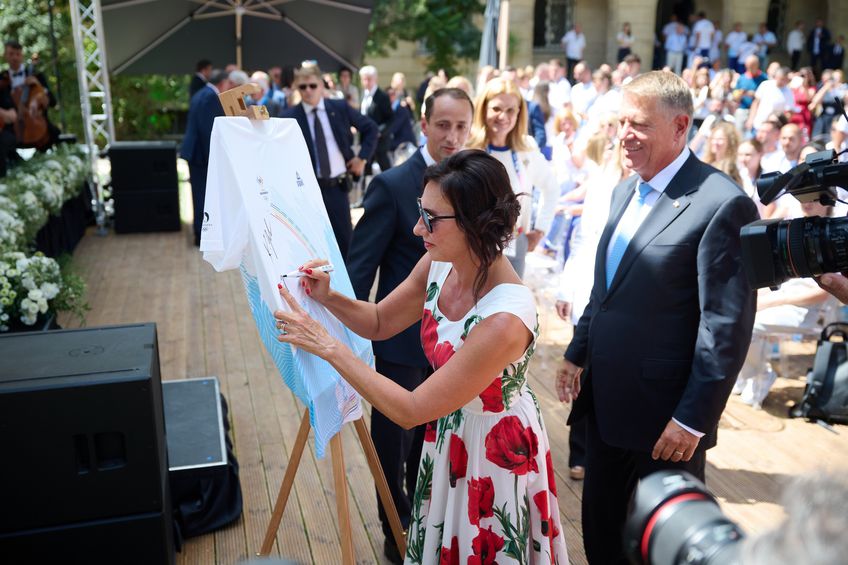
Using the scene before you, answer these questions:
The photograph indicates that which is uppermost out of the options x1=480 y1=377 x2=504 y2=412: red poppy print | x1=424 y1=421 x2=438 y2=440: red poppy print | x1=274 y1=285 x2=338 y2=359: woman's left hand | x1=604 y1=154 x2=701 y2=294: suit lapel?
x1=604 y1=154 x2=701 y2=294: suit lapel

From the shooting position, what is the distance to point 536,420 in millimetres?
2320

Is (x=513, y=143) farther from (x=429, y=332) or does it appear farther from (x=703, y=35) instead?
(x=703, y=35)

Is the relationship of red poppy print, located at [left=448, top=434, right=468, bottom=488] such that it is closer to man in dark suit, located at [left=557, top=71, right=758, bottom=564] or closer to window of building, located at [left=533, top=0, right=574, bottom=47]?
man in dark suit, located at [left=557, top=71, right=758, bottom=564]

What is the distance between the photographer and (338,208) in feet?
22.6

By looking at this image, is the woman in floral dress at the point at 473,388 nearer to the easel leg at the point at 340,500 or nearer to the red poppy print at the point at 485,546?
the red poppy print at the point at 485,546

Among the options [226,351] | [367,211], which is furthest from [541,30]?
[367,211]

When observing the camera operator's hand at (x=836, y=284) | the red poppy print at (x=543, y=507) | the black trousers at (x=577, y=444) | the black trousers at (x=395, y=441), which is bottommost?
the black trousers at (x=577, y=444)

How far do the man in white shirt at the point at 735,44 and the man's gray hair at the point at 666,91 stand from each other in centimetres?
2303

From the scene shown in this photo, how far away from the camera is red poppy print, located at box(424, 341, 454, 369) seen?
2232 millimetres

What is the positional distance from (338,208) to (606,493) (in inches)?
174

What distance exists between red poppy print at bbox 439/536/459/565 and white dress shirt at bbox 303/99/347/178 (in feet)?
16.5

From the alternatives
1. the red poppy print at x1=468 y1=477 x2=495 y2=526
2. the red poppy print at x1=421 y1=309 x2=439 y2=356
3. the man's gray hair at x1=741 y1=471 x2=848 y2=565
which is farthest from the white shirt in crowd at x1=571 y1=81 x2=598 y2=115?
the man's gray hair at x1=741 y1=471 x2=848 y2=565

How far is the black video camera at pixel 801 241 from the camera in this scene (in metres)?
2.06

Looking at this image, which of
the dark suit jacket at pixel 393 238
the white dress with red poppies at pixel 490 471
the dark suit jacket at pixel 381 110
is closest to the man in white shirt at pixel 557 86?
the dark suit jacket at pixel 381 110
